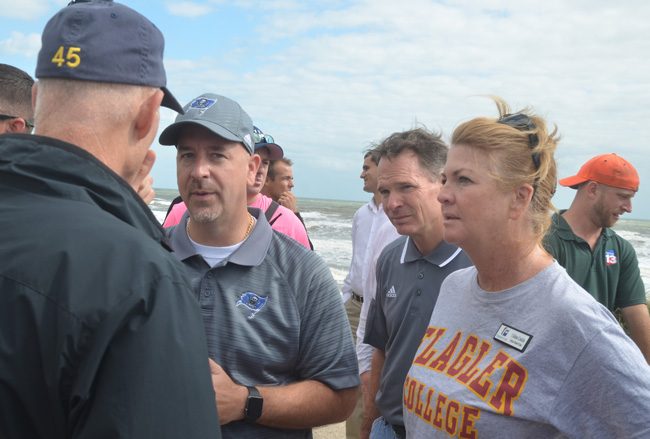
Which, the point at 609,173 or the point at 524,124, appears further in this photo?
the point at 609,173

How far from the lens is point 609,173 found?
16.1 feet

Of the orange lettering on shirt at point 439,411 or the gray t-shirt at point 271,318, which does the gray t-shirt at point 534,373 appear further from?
the gray t-shirt at point 271,318

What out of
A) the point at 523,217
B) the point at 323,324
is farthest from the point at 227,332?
the point at 523,217

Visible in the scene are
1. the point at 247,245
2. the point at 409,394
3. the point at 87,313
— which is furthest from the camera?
the point at 247,245

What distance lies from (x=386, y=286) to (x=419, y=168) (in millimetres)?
693

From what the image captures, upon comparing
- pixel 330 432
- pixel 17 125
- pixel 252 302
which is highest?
pixel 17 125

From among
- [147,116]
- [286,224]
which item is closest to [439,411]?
[147,116]

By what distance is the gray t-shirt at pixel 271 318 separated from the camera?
8.13 ft

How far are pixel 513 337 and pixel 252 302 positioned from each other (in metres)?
1.03

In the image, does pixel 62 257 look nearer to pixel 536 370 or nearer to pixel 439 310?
pixel 536 370

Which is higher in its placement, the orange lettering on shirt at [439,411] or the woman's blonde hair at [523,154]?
the woman's blonde hair at [523,154]

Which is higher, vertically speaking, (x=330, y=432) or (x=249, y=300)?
(x=249, y=300)

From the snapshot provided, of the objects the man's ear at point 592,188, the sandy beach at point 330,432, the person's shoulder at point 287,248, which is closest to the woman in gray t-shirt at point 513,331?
the person's shoulder at point 287,248

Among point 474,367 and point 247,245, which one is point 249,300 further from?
point 474,367
